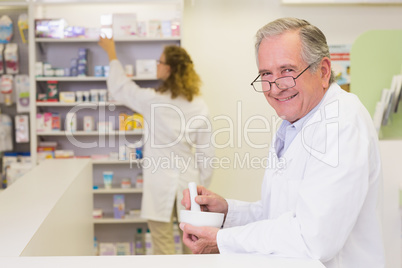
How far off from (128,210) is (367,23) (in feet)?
9.90

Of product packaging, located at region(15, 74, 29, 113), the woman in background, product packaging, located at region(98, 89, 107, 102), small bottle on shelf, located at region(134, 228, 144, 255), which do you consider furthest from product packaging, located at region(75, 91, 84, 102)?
small bottle on shelf, located at region(134, 228, 144, 255)

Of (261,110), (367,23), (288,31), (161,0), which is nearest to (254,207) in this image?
(288,31)

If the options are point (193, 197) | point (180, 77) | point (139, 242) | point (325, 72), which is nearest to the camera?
point (325, 72)

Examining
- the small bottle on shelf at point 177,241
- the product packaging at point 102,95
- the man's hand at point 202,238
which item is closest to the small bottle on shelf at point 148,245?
the small bottle on shelf at point 177,241

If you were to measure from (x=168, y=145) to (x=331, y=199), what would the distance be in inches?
104

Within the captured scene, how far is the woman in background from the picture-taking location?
3.87 metres

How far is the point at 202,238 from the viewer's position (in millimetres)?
1554

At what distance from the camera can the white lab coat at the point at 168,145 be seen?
152 inches

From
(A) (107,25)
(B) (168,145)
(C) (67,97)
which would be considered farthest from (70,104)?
(B) (168,145)

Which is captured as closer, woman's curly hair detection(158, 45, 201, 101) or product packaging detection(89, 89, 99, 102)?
woman's curly hair detection(158, 45, 201, 101)

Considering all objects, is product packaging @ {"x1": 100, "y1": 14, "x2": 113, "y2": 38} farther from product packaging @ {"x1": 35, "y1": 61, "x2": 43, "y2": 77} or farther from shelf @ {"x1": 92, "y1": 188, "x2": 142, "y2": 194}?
shelf @ {"x1": 92, "y1": 188, "x2": 142, "y2": 194}

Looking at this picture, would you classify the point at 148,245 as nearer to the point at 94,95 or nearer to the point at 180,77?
the point at 94,95

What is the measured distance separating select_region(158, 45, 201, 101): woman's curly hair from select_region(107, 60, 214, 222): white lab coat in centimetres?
6

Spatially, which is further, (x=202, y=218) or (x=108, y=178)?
(x=108, y=178)
